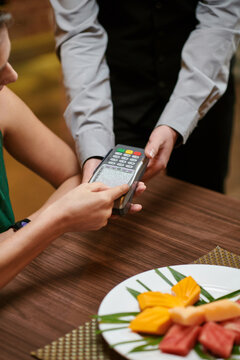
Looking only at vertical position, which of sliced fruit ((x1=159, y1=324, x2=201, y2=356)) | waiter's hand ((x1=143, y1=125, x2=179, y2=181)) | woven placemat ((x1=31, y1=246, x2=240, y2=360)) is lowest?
waiter's hand ((x1=143, y1=125, x2=179, y2=181))

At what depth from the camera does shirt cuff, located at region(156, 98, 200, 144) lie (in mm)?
1224

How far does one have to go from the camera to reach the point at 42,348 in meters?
0.69

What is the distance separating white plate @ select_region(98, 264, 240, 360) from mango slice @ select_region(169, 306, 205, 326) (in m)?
0.04

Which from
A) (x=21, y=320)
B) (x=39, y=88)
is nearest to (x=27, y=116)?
(x=21, y=320)

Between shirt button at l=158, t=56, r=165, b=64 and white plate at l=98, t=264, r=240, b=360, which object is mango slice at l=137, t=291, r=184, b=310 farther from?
shirt button at l=158, t=56, r=165, b=64

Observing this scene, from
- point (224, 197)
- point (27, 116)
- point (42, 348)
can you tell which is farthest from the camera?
point (27, 116)

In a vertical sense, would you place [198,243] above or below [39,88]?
above

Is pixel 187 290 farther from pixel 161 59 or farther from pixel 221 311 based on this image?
pixel 161 59

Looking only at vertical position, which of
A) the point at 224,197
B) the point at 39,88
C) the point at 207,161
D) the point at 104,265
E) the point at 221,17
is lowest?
the point at 39,88

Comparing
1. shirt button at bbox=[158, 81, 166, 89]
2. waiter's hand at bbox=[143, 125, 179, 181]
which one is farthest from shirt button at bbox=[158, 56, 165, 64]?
waiter's hand at bbox=[143, 125, 179, 181]

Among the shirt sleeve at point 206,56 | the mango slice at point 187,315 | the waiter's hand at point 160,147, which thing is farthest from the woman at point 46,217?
the shirt sleeve at point 206,56

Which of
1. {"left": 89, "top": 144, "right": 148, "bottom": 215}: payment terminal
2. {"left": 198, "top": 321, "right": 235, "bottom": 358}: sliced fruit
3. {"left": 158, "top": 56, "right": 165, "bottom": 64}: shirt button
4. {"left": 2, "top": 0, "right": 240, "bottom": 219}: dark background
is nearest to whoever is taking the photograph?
{"left": 198, "top": 321, "right": 235, "bottom": 358}: sliced fruit

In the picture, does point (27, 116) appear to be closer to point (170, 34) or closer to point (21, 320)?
point (170, 34)

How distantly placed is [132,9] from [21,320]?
37.7 inches
